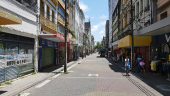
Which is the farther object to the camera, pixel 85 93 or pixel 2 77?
pixel 2 77

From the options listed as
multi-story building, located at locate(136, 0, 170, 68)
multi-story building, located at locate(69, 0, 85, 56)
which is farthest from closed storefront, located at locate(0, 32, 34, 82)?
multi-story building, located at locate(69, 0, 85, 56)

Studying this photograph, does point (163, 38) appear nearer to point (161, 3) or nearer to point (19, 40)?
point (161, 3)

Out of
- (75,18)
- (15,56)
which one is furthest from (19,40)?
(75,18)

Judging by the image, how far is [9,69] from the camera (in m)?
8.85

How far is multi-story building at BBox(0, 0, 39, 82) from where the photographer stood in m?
8.30

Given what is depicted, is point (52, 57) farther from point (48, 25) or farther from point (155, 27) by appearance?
point (155, 27)

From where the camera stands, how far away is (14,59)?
942cm

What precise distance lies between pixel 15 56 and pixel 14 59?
0.78ft

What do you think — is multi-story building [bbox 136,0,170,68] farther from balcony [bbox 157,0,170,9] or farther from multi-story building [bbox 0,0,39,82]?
multi-story building [bbox 0,0,39,82]

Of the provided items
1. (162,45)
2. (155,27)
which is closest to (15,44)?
(155,27)

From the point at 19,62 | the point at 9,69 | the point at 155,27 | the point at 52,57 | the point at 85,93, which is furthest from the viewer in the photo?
the point at 52,57

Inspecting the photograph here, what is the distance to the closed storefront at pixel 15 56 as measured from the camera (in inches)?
326

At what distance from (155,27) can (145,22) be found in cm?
652

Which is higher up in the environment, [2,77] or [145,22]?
[145,22]
